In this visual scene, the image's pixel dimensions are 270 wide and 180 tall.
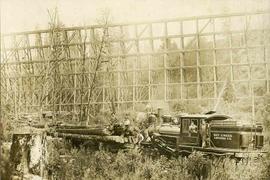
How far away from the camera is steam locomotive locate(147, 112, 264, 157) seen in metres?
2.88

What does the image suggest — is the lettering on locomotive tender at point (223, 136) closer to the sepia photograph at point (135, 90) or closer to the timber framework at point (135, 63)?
the sepia photograph at point (135, 90)

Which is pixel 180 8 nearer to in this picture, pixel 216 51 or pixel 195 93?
pixel 216 51

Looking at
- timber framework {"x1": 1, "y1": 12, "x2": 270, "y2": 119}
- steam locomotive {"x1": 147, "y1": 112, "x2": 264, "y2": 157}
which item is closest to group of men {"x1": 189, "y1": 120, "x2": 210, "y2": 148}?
steam locomotive {"x1": 147, "y1": 112, "x2": 264, "y2": 157}

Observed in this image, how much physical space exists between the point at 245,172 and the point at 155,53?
96 cm

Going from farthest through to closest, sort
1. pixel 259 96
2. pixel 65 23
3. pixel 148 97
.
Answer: pixel 65 23, pixel 148 97, pixel 259 96

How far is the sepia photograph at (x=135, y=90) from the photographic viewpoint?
9.53ft

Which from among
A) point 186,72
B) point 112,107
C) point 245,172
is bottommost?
point 245,172

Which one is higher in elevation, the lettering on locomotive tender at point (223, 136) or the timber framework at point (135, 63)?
the timber framework at point (135, 63)

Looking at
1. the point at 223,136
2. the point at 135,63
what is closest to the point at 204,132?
the point at 223,136

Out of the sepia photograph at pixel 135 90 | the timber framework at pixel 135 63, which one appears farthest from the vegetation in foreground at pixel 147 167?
the timber framework at pixel 135 63

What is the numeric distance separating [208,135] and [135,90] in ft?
1.88

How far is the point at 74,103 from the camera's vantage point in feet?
11.1

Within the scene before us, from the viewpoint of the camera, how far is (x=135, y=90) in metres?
3.16

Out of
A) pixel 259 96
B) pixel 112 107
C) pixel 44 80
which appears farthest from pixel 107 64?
pixel 259 96
